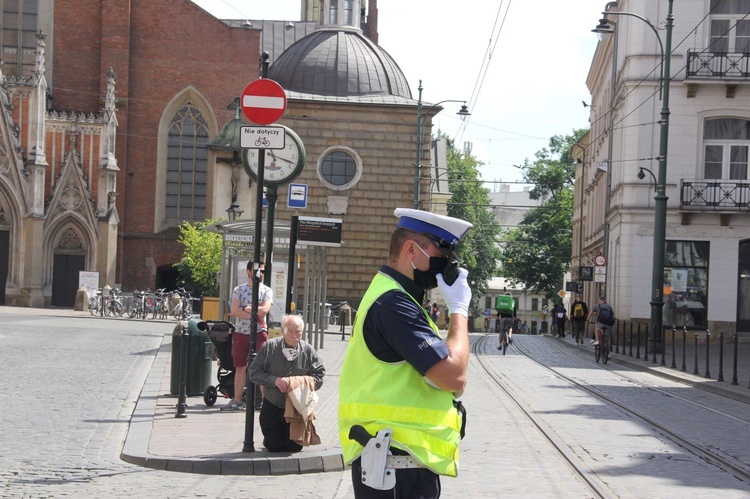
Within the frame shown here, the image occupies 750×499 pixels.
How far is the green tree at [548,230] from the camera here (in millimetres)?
82375

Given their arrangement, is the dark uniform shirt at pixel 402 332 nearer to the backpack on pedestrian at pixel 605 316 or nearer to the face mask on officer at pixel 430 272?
the face mask on officer at pixel 430 272

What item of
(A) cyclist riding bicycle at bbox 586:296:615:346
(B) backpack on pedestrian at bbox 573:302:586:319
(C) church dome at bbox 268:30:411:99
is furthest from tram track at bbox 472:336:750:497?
(C) church dome at bbox 268:30:411:99

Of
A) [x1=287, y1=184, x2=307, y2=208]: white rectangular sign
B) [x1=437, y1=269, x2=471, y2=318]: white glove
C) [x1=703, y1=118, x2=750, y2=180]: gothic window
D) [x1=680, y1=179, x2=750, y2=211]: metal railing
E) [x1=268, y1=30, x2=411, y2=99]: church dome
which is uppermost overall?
[x1=268, y1=30, x2=411, y2=99]: church dome

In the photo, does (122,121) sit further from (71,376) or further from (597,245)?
(71,376)

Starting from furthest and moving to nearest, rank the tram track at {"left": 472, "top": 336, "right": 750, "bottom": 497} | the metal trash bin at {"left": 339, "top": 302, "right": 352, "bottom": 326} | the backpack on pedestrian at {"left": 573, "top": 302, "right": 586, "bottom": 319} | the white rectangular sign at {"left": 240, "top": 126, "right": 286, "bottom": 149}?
the backpack on pedestrian at {"left": 573, "top": 302, "right": 586, "bottom": 319} → the metal trash bin at {"left": 339, "top": 302, "right": 352, "bottom": 326} → the white rectangular sign at {"left": 240, "top": 126, "right": 286, "bottom": 149} → the tram track at {"left": 472, "top": 336, "right": 750, "bottom": 497}

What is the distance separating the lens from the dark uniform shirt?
4.23 meters

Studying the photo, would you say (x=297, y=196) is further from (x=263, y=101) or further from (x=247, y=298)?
(x=263, y=101)

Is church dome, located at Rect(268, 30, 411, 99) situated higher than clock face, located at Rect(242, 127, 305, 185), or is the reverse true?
church dome, located at Rect(268, 30, 411, 99)

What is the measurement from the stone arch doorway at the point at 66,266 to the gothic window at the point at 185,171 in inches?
207

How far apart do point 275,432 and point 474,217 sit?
8335 centimetres

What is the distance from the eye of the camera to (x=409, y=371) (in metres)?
4.36

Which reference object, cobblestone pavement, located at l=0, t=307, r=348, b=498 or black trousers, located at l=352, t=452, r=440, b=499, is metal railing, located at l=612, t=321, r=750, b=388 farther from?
black trousers, located at l=352, t=452, r=440, b=499

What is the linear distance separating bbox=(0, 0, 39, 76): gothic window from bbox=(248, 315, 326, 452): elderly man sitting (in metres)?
42.4

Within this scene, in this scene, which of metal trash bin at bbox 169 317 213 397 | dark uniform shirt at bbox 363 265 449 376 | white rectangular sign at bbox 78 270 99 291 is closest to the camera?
dark uniform shirt at bbox 363 265 449 376
